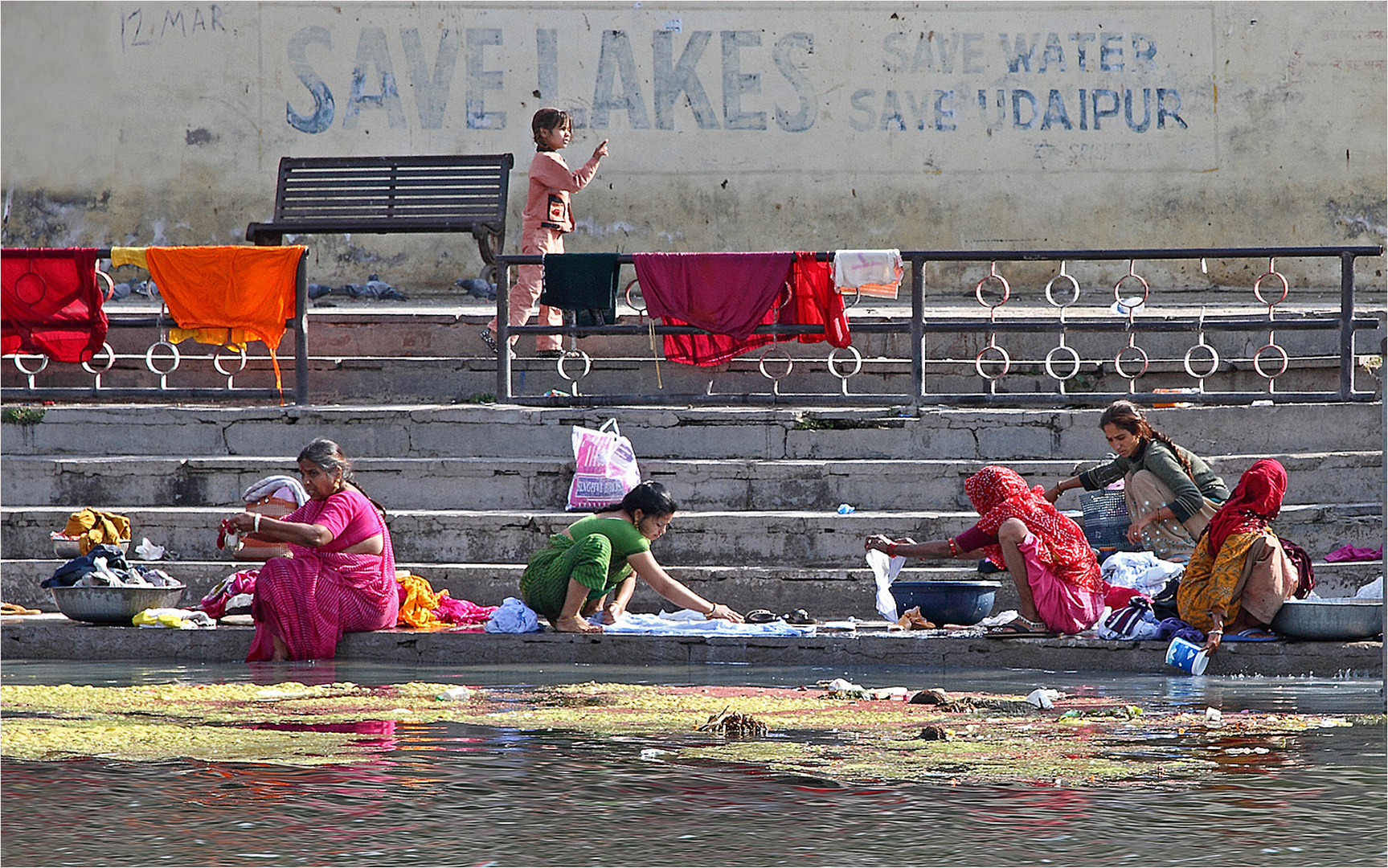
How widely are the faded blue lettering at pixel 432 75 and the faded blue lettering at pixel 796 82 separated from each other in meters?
3.07

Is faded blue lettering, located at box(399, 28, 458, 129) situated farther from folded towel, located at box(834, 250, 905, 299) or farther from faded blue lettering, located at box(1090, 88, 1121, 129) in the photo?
folded towel, located at box(834, 250, 905, 299)

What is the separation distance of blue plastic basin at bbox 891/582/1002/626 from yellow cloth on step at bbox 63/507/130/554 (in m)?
4.34

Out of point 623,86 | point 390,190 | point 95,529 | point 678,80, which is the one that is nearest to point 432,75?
point 623,86

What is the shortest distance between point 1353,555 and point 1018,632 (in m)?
2.33

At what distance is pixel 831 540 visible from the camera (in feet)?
31.5

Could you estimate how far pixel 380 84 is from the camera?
15.8 m

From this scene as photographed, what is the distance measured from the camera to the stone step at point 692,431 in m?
10.5

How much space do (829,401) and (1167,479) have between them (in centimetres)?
314

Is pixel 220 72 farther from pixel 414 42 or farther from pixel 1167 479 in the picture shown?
pixel 1167 479

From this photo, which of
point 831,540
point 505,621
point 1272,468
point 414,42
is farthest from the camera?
point 414,42

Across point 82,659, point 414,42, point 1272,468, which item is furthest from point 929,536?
point 414,42

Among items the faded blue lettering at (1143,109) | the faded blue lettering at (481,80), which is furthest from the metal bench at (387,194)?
the faded blue lettering at (1143,109)

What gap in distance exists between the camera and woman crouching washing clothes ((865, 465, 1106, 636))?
812 cm

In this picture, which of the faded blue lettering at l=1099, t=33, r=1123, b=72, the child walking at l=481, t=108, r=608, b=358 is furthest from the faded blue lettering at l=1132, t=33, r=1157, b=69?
the child walking at l=481, t=108, r=608, b=358
